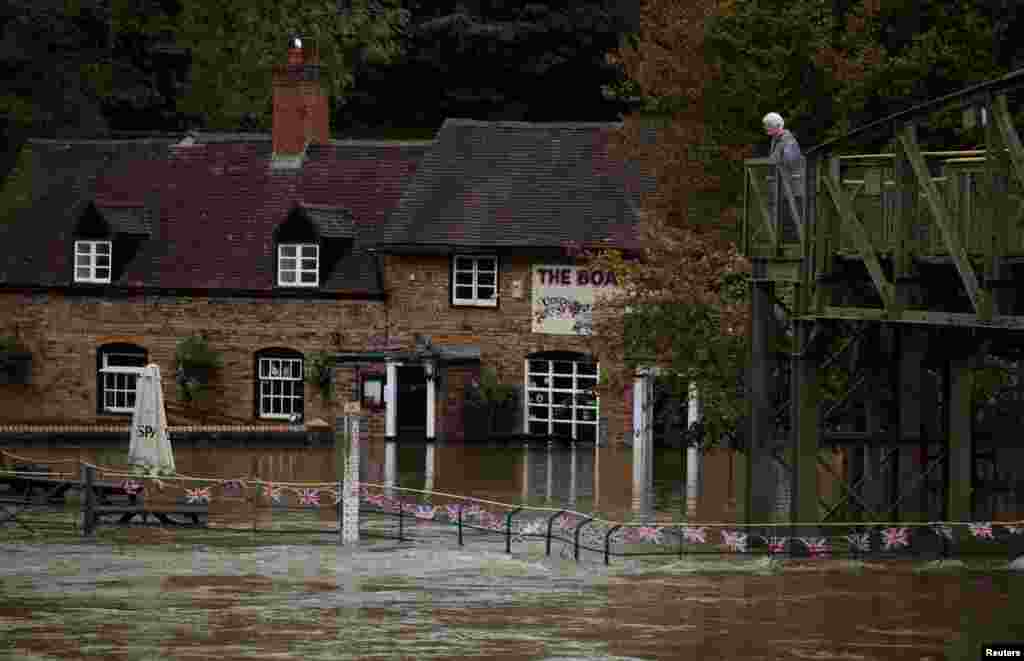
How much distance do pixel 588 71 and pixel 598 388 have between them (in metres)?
29.6

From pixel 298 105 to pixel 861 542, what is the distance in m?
30.5

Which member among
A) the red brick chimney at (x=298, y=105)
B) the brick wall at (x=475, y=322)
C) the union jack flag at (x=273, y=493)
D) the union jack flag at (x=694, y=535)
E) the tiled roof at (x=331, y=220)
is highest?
the red brick chimney at (x=298, y=105)

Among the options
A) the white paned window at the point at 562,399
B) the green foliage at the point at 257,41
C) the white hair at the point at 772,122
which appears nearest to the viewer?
the white hair at the point at 772,122

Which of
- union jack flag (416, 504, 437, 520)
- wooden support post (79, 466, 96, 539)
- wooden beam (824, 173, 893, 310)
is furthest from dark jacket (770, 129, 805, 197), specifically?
wooden support post (79, 466, 96, 539)

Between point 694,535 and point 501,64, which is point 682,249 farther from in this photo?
point 501,64

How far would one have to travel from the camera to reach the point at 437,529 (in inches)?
1307

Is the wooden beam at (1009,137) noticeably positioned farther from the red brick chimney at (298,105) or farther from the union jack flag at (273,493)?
the red brick chimney at (298,105)

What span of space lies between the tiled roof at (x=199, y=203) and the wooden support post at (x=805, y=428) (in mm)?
25716

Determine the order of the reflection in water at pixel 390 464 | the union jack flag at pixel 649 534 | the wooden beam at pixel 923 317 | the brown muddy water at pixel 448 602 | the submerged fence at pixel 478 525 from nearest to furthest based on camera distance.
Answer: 1. the brown muddy water at pixel 448 602
2. the wooden beam at pixel 923 317
3. the submerged fence at pixel 478 525
4. the union jack flag at pixel 649 534
5. the reflection in water at pixel 390 464

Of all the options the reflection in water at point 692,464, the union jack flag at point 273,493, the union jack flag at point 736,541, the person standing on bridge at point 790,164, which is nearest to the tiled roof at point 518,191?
the reflection in water at point 692,464

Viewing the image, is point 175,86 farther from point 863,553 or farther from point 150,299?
point 863,553

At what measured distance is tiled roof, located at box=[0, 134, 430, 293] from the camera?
178 feet

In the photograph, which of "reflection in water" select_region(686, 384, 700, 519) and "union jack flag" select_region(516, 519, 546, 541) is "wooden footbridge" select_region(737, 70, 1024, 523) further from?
"reflection in water" select_region(686, 384, 700, 519)

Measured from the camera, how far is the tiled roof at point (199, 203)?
54.3 metres
